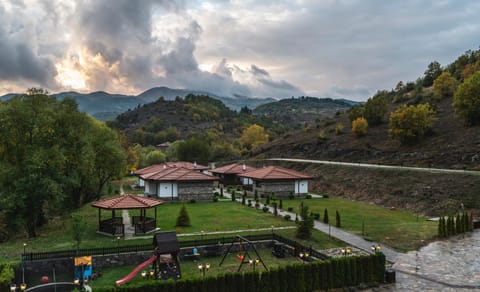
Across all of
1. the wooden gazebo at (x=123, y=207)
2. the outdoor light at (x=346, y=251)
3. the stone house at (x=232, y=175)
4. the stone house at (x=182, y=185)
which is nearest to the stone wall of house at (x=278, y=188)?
the stone house at (x=182, y=185)

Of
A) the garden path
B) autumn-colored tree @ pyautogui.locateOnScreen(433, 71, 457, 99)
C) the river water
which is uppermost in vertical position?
autumn-colored tree @ pyautogui.locateOnScreen(433, 71, 457, 99)

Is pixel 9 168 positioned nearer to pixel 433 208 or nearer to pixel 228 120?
pixel 433 208

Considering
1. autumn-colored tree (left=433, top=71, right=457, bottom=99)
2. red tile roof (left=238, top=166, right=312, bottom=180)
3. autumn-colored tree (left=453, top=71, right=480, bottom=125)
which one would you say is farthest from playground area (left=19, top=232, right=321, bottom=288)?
autumn-colored tree (left=433, top=71, right=457, bottom=99)

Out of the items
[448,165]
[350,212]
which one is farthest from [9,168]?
[448,165]

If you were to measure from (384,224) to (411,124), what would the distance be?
30.3 metres

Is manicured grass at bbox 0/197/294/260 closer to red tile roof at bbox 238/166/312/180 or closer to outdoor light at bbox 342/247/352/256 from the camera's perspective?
red tile roof at bbox 238/166/312/180

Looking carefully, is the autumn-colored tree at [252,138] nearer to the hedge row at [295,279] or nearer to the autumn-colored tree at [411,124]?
the autumn-colored tree at [411,124]

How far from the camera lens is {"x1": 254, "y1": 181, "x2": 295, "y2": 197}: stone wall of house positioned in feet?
134

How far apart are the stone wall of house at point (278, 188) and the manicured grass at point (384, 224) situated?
16.0 ft

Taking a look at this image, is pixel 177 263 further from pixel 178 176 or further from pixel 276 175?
pixel 276 175

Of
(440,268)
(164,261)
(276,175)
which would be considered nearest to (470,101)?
(276,175)

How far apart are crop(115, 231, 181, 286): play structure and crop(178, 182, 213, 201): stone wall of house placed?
68.8 ft

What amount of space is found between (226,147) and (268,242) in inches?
2571

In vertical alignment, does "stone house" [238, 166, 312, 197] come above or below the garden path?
above
